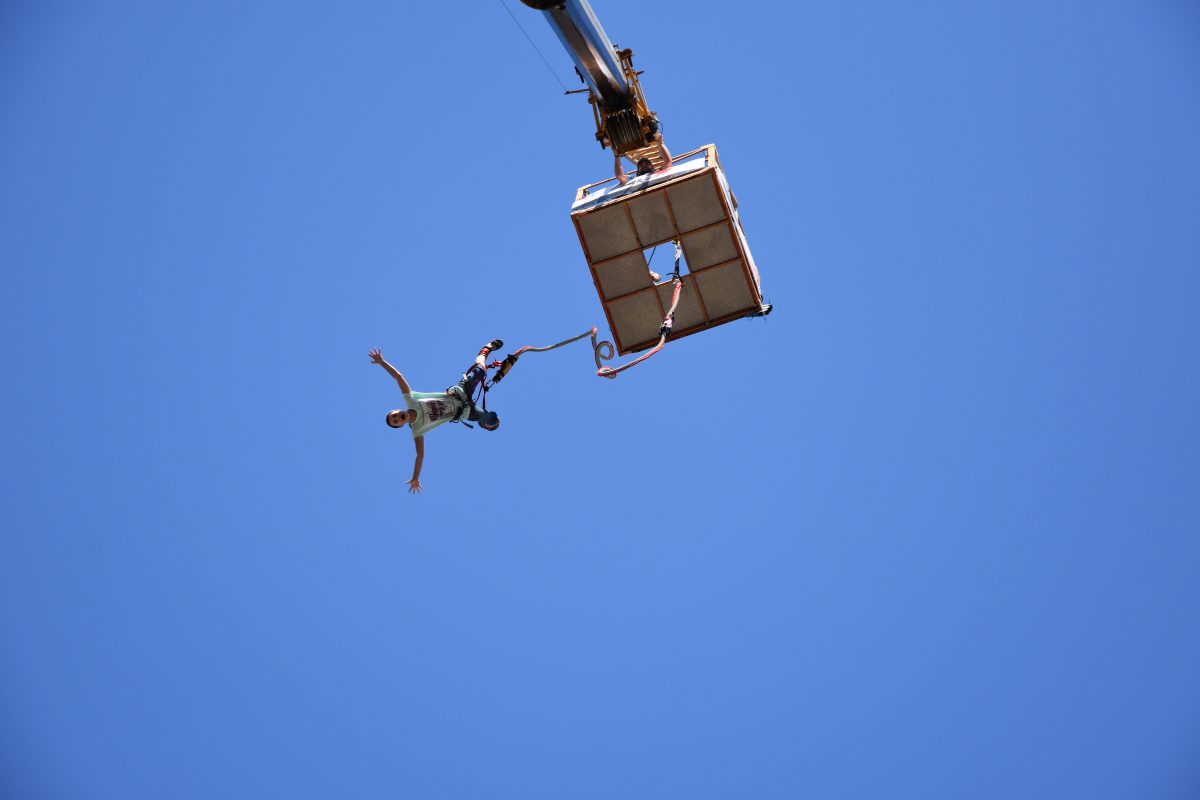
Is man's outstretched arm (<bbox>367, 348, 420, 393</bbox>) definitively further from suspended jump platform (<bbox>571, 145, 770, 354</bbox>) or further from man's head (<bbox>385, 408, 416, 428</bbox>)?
suspended jump platform (<bbox>571, 145, 770, 354</bbox>)

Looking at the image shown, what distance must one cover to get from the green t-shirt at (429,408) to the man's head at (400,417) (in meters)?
0.06

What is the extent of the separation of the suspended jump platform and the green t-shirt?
145 inches

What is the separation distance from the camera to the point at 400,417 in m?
14.6

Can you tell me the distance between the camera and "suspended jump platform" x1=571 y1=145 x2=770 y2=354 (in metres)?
16.6

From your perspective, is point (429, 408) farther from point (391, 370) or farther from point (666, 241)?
point (666, 241)

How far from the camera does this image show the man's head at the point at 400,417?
14515 millimetres

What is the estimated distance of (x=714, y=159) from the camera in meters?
16.8

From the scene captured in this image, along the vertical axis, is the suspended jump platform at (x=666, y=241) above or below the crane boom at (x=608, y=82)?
below

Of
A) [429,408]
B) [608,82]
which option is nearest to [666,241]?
[608,82]

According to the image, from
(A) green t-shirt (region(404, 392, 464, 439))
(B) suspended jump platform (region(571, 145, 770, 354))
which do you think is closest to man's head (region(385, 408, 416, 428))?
(A) green t-shirt (region(404, 392, 464, 439))

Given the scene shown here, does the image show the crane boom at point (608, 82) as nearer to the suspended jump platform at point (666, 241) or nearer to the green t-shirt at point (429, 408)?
the suspended jump platform at point (666, 241)

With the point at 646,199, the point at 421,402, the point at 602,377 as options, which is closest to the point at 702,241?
the point at 646,199

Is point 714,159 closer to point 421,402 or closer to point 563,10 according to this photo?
point 563,10

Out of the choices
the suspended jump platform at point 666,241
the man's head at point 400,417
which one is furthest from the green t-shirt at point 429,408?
the suspended jump platform at point 666,241
